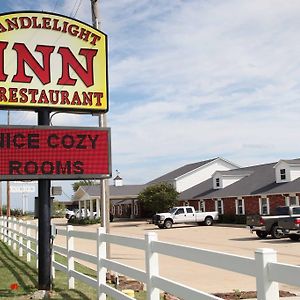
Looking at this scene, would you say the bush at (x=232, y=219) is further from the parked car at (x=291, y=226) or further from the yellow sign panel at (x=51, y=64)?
the yellow sign panel at (x=51, y=64)

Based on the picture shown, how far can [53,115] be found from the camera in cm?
1091

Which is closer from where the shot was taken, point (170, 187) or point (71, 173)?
point (71, 173)

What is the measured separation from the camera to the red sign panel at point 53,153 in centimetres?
945

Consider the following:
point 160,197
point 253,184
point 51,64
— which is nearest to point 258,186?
point 253,184

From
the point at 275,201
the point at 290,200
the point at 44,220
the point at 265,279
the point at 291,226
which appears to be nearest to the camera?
the point at 265,279

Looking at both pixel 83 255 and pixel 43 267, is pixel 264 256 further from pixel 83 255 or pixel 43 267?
pixel 43 267

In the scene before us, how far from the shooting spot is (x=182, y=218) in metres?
43.5

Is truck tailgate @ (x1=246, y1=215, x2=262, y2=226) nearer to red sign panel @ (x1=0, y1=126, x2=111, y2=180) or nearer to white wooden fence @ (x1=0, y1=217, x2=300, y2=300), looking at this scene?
white wooden fence @ (x1=0, y1=217, x2=300, y2=300)

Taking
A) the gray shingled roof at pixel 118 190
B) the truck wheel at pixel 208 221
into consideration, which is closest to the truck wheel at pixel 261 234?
the truck wheel at pixel 208 221

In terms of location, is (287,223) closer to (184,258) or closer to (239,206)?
(239,206)

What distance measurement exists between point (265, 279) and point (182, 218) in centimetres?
3988

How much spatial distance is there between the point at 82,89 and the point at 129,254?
11706mm

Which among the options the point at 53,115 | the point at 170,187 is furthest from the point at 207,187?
the point at 53,115

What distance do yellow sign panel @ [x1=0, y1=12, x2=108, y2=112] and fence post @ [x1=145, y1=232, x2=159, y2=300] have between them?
15.7 ft
